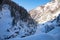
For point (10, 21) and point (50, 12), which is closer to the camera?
point (10, 21)

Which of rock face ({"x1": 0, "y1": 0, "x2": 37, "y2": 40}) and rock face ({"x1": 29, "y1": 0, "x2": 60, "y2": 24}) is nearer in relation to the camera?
rock face ({"x1": 0, "y1": 0, "x2": 37, "y2": 40})

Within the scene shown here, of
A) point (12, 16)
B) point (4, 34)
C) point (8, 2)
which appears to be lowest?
point (4, 34)

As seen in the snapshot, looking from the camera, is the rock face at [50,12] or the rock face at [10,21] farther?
the rock face at [50,12]

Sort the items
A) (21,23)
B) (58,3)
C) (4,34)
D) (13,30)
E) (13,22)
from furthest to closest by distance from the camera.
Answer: (58,3), (21,23), (13,22), (13,30), (4,34)

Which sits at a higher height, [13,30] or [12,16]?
[12,16]

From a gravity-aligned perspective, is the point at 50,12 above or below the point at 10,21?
above

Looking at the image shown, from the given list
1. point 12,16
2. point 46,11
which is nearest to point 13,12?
point 12,16

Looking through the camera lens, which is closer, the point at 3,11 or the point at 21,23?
the point at 3,11

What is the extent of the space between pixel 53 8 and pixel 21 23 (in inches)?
1585

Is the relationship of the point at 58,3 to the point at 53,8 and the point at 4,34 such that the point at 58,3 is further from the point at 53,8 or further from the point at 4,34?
the point at 4,34

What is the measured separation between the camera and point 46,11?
7694 centimetres

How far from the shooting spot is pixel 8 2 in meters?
32.3

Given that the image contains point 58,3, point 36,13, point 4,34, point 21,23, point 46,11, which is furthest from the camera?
point 36,13

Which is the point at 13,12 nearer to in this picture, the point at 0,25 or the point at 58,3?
the point at 0,25
